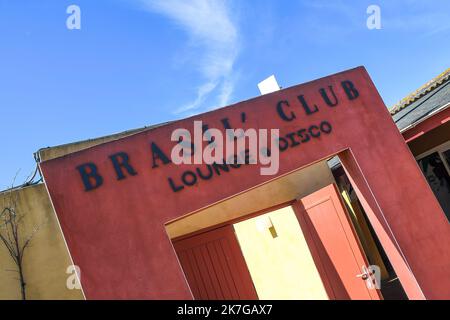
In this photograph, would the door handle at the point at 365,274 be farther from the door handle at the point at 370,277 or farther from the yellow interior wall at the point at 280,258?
the yellow interior wall at the point at 280,258

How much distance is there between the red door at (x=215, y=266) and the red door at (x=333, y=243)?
1.36 m

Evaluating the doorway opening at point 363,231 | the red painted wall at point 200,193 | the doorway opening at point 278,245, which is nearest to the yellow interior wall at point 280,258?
the doorway opening at point 278,245

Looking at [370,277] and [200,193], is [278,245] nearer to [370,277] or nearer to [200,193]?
[370,277]

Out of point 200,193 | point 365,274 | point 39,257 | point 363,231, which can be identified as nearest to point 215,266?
point 365,274

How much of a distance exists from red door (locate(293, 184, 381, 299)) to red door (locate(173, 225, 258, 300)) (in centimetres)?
136

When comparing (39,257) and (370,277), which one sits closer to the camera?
(370,277)

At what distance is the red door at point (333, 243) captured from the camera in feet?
20.9

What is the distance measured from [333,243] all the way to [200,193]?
3.01 m

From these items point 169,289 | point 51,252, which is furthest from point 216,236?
point 169,289

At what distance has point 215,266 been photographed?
7746 millimetres

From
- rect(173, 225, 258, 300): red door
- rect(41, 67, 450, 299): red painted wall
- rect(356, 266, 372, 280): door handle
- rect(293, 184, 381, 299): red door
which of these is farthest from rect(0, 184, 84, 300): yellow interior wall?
rect(356, 266, 372, 280): door handle

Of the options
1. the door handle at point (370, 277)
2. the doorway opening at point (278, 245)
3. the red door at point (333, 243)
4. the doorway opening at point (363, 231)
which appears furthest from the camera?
the doorway opening at point (363, 231)
